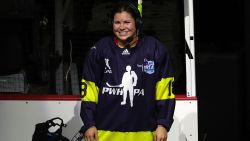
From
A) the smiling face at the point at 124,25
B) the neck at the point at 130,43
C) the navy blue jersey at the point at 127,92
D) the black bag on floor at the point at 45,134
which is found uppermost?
the smiling face at the point at 124,25

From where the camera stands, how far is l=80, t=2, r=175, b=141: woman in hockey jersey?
3602 millimetres

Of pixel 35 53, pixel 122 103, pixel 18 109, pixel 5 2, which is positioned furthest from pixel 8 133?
pixel 122 103

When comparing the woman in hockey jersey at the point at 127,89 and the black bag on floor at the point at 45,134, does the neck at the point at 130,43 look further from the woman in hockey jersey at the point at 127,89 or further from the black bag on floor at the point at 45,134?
the black bag on floor at the point at 45,134

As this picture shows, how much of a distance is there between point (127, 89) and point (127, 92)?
0.07 ft

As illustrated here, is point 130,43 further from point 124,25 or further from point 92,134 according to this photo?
point 92,134

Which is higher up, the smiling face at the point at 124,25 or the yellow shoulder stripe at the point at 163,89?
the smiling face at the point at 124,25

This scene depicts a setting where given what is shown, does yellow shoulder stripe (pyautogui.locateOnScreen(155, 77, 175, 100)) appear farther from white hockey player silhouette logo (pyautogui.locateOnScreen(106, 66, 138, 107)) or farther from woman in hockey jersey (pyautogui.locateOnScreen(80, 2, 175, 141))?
white hockey player silhouette logo (pyautogui.locateOnScreen(106, 66, 138, 107))

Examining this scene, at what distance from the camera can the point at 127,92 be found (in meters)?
3.62

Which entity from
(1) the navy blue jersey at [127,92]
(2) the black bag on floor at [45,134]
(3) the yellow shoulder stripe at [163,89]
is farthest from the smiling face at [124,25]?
(2) the black bag on floor at [45,134]

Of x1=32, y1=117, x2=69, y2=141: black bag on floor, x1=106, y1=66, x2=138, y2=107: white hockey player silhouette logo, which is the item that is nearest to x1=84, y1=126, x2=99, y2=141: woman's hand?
x1=106, y1=66, x2=138, y2=107: white hockey player silhouette logo

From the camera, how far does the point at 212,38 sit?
602 cm

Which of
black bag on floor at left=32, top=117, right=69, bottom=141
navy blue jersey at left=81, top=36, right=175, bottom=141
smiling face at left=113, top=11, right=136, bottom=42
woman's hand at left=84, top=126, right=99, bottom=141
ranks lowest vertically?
black bag on floor at left=32, top=117, right=69, bottom=141

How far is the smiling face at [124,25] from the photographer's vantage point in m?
3.58

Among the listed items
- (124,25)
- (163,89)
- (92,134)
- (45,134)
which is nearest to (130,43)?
(124,25)
